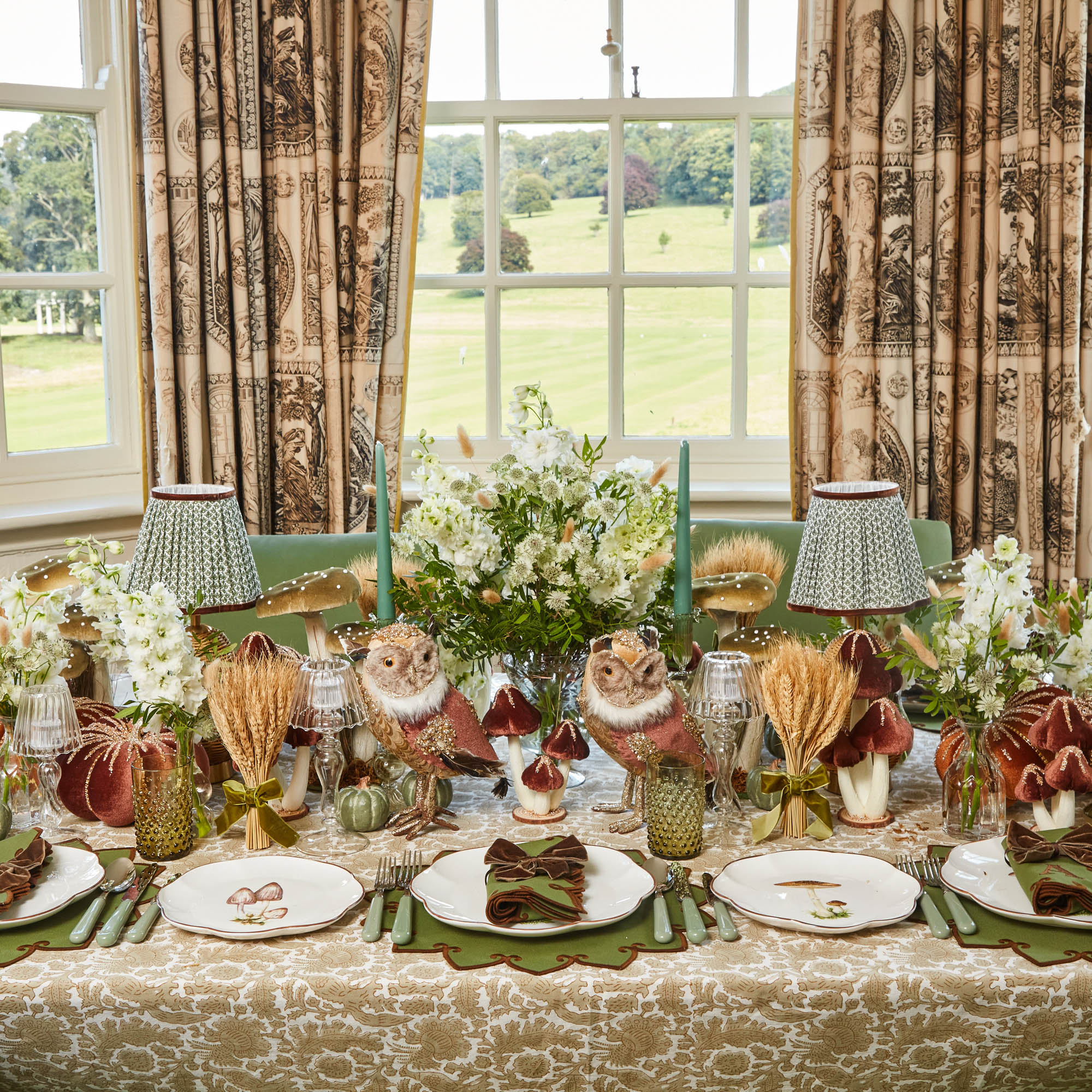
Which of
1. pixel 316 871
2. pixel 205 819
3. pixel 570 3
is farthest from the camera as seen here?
pixel 570 3

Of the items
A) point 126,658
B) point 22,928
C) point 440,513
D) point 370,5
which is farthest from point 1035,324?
point 22,928

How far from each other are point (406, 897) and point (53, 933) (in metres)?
0.30

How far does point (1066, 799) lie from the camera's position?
3.67 ft

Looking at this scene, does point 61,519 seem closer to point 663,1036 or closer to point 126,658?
point 126,658

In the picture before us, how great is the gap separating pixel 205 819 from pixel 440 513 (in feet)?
1.30

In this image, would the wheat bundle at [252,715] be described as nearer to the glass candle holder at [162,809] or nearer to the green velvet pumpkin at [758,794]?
the glass candle holder at [162,809]

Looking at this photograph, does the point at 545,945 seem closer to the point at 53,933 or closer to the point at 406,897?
the point at 406,897

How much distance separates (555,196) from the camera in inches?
121

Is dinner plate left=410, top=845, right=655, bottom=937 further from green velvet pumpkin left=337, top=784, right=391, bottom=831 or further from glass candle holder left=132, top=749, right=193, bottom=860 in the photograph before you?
glass candle holder left=132, top=749, right=193, bottom=860

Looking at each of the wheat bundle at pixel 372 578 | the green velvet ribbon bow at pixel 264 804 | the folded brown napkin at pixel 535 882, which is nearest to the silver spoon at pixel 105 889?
the green velvet ribbon bow at pixel 264 804

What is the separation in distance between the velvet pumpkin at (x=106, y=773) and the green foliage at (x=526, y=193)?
2214mm

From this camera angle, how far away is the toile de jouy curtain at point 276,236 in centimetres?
263

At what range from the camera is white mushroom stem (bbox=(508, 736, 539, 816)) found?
120 cm

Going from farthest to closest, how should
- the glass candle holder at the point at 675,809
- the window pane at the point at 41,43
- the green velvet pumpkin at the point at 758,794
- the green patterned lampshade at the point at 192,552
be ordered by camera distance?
1. the window pane at the point at 41,43
2. the green patterned lampshade at the point at 192,552
3. the green velvet pumpkin at the point at 758,794
4. the glass candle holder at the point at 675,809
